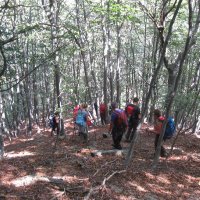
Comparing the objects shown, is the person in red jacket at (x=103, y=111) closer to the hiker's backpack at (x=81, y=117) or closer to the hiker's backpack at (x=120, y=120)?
the hiker's backpack at (x=81, y=117)

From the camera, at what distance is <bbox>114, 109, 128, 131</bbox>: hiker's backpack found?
412 inches

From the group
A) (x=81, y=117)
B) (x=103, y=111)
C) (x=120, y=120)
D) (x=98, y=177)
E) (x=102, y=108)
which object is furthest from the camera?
(x=103, y=111)

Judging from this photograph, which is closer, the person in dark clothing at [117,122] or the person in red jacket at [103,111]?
the person in dark clothing at [117,122]

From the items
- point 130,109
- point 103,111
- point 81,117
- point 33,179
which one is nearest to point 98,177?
point 33,179

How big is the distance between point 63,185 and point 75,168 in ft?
6.03

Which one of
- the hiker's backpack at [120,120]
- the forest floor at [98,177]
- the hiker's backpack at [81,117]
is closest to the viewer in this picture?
the forest floor at [98,177]

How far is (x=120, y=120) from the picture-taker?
10508mm

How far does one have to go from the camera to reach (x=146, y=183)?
27.1 ft

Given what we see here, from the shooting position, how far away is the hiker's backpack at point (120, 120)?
10.5 metres

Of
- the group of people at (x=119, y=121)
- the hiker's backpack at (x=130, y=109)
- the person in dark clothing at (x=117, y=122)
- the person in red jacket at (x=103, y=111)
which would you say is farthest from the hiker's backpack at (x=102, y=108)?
the person in dark clothing at (x=117, y=122)

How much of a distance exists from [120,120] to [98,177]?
2855mm

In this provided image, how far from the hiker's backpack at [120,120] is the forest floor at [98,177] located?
3.47ft

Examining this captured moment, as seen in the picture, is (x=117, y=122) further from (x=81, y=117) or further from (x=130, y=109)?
(x=81, y=117)

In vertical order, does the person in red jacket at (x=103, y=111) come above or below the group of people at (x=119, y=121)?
below
